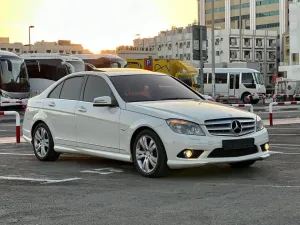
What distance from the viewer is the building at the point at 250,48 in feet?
373

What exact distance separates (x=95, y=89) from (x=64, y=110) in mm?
729

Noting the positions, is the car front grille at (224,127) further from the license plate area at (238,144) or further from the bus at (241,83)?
the bus at (241,83)

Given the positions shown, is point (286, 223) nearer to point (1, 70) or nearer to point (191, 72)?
point (1, 70)

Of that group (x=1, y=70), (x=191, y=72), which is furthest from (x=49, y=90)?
(x=191, y=72)

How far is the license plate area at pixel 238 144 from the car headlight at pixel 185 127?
0.36 m

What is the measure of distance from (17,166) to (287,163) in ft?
14.8


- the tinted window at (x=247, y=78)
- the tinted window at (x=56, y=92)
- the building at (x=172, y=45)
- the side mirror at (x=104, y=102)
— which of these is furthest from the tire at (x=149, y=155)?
the building at (x=172, y=45)

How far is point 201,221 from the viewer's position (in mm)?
5336

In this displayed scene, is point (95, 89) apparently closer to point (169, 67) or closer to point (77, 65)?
point (77, 65)

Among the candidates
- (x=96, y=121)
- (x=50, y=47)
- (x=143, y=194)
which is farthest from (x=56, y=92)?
(x=50, y=47)

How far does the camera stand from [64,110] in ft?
31.1

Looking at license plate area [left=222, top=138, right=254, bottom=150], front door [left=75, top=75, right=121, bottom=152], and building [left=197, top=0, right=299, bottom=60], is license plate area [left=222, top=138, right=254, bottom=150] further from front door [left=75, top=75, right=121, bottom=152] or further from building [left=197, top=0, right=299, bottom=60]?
building [left=197, top=0, right=299, bottom=60]

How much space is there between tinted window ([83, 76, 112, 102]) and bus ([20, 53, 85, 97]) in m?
23.8

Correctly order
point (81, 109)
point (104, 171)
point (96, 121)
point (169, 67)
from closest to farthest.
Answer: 1. point (104, 171)
2. point (96, 121)
3. point (81, 109)
4. point (169, 67)
